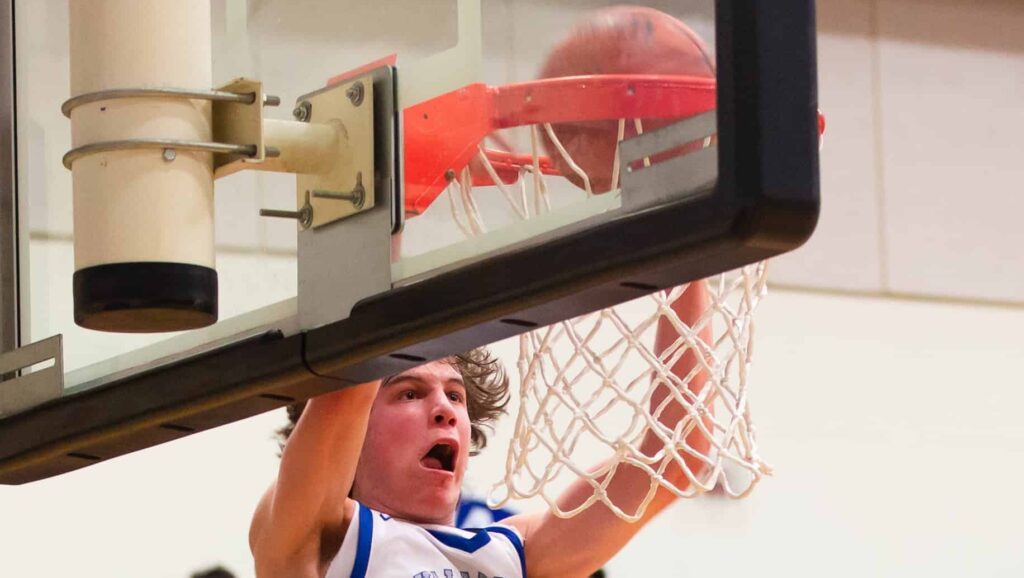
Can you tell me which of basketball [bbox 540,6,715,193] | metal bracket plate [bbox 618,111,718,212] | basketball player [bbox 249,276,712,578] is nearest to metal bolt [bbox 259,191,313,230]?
basketball [bbox 540,6,715,193]

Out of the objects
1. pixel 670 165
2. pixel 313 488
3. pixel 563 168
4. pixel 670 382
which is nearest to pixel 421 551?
pixel 313 488

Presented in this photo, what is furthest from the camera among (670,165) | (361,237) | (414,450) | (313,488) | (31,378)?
(414,450)

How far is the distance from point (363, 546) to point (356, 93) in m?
0.84

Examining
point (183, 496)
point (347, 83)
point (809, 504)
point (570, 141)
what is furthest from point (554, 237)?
point (809, 504)

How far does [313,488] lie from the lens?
5.76 ft

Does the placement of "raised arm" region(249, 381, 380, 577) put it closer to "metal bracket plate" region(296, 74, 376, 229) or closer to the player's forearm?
the player's forearm

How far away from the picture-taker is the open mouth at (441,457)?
2170mm

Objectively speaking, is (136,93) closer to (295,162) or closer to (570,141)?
(295,162)

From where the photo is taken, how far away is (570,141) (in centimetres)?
122

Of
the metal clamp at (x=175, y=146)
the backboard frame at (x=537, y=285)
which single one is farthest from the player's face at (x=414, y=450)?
the metal clamp at (x=175, y=146)

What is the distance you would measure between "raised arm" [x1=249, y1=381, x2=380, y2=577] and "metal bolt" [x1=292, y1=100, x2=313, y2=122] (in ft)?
0.95

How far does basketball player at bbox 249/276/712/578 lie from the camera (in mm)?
1984

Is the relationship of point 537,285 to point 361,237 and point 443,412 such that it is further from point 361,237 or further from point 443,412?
point 443,412

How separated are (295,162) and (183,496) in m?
1.61
